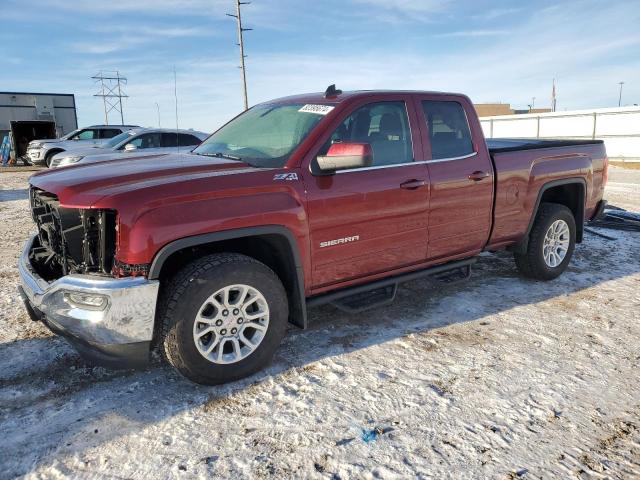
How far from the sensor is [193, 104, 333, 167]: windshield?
140 inches

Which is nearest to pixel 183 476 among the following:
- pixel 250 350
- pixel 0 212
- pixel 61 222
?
pixel 250 350

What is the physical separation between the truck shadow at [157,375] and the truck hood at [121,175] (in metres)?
1.17

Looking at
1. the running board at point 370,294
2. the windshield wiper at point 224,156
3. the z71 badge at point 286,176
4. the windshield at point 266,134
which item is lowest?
the running board at point 370,294

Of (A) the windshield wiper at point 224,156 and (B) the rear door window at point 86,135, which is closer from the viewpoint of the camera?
(A) the windshield wiper at point 224,156

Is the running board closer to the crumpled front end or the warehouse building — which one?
the crumpled front end

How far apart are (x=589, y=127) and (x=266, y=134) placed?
27963mm

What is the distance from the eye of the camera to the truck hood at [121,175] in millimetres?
2854

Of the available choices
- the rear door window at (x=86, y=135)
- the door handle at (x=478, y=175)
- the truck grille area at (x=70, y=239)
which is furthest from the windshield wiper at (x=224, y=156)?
the rear door window at (x=86, y=135)

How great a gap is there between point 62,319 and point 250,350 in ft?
3.62

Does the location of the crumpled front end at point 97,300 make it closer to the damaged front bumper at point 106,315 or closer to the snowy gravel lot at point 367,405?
the damaged front bumper at point 106,315

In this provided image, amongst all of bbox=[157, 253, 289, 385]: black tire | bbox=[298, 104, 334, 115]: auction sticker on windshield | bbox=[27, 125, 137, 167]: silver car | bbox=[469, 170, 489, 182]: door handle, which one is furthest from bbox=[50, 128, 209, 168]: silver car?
bbox=[157, 253, 289, 385]: black tire

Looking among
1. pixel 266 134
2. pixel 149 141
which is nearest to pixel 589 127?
pixel 149 141

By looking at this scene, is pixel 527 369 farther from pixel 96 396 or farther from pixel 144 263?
pixel 96 396

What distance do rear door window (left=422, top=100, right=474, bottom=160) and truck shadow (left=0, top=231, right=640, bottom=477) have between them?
1.37m
